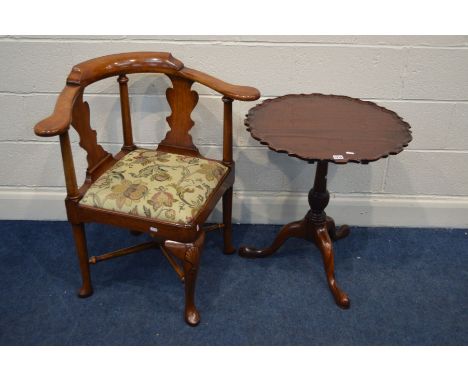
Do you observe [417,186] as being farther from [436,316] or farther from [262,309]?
[262,309]

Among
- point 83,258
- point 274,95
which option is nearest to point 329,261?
point 274,95

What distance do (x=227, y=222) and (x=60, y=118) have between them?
0.84 m

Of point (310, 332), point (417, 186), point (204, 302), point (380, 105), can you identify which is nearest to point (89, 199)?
point (204, 302)

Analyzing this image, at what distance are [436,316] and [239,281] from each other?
2.50 ft

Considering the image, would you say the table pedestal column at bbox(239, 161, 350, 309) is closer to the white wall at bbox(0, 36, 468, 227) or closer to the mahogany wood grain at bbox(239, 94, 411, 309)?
the mahogany wood grain at bbox(239, 94, 411, 309)

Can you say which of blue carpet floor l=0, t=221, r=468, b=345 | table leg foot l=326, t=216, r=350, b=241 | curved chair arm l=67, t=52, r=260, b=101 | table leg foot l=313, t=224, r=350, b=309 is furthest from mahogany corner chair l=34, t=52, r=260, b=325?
table leg foot l=326, t=216, r=350, b=241

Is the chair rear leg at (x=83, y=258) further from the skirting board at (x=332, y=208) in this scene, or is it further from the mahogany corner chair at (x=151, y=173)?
the skirting board at (x=332, y=208)

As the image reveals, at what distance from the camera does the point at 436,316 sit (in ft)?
6.65

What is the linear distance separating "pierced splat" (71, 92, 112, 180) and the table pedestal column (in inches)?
27.9

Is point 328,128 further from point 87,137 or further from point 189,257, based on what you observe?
point 87,137

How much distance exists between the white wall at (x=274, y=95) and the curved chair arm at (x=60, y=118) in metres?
0.43

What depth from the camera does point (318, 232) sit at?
2.18 metres

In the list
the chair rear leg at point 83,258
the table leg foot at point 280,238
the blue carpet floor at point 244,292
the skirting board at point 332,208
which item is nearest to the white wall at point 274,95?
the skirting board at point 332,208

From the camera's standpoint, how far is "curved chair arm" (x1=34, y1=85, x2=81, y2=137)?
160 centimetres
